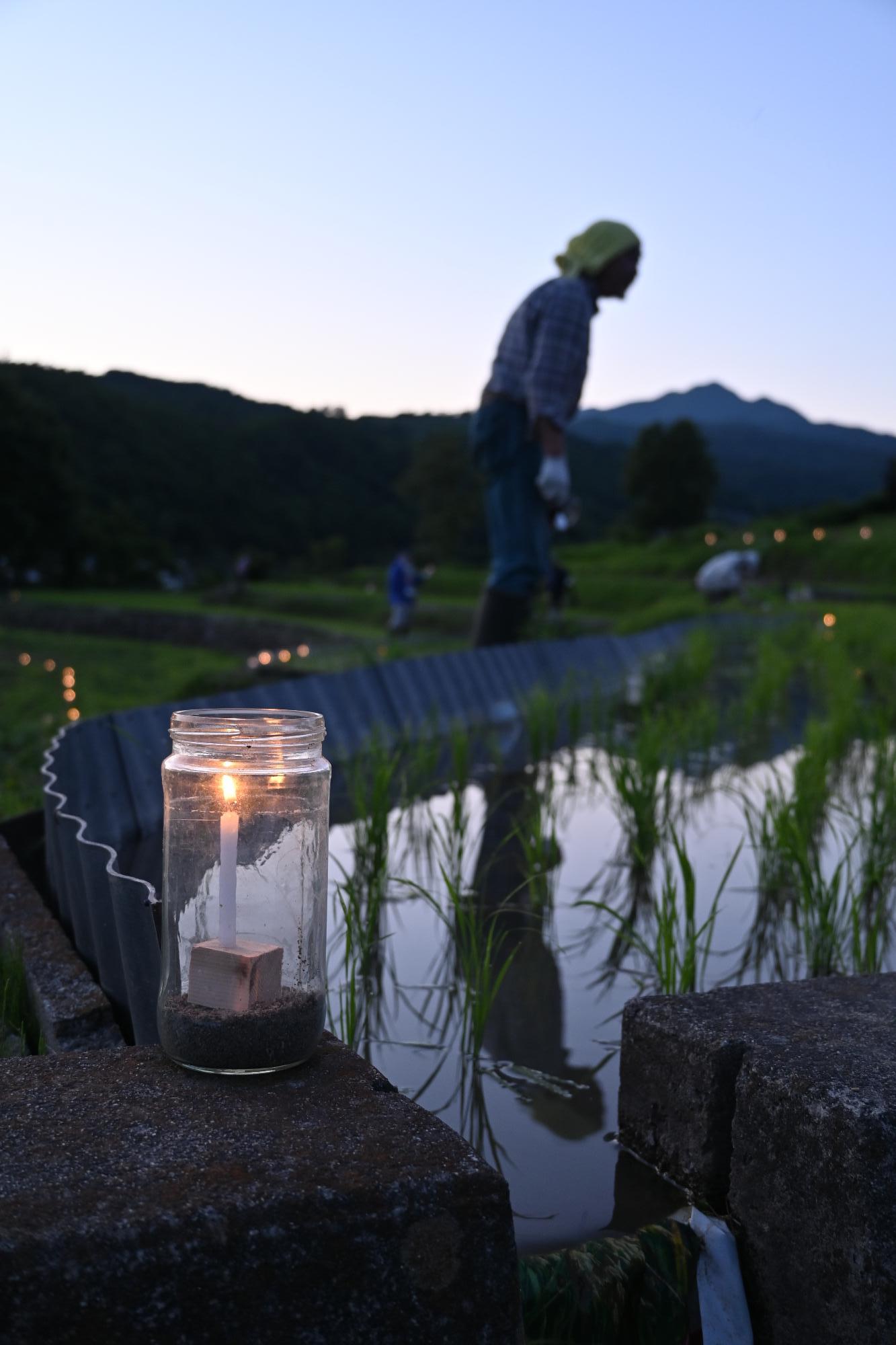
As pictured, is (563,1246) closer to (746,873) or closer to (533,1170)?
(533,1170)

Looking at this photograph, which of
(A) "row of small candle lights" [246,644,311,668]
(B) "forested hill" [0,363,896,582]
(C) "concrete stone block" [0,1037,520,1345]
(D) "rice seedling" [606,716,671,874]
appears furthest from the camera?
(B) "forested hill" [0,363,896,582]

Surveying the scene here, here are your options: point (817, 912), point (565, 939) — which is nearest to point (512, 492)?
point (565, 939)

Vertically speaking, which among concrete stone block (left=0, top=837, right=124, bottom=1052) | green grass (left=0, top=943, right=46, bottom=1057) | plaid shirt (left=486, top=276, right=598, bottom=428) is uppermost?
plaid shirt (left=486, top=276, right=598, bottom=428)

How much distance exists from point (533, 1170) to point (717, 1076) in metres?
0.31

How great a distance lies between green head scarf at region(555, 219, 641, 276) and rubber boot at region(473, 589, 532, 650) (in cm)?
147

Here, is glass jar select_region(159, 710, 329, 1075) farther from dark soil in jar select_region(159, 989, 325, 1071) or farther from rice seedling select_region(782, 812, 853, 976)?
rice seedling select_region(782, 812, 853, 976)

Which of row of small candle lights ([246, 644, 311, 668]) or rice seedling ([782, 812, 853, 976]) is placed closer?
rice seedling ([782, 812, 853, 976])

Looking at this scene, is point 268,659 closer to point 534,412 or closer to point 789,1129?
point 534,412

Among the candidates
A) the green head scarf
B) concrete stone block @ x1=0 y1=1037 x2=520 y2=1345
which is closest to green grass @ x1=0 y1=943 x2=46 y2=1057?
concrete stone block @ x1=0 y1=1037 x2=520 y2=1345

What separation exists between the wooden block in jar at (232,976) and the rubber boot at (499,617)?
4572 millimetres

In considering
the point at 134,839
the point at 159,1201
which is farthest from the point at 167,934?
the point at 134,839

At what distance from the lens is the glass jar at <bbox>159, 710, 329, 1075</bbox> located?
1250 millimetres

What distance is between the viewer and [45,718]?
535cm

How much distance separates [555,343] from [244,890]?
4164mm
